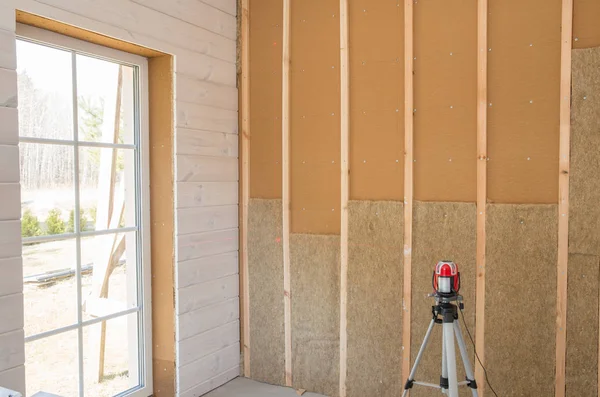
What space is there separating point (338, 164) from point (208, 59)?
1.04 m

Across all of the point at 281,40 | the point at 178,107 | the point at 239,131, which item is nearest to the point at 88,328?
the point at 178,107

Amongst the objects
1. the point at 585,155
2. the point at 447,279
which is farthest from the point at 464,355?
the point at 585,155

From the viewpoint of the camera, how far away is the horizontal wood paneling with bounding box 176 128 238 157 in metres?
2.84

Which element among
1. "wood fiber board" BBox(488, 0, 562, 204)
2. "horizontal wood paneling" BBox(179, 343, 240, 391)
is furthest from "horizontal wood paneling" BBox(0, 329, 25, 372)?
"wood fiber board" BBox(488, 0, 562, 204)

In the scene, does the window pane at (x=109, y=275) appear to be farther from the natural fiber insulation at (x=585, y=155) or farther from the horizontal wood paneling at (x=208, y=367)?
the natural fiber insulation at (x=585, y=155)

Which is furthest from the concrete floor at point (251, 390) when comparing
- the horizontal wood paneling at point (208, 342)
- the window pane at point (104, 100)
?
the window pane at point (104, 100)

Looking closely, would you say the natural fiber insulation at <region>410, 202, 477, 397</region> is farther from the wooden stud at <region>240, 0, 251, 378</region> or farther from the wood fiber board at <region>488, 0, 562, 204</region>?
the wooden stud at <region>240, 0, 251, 378</region>

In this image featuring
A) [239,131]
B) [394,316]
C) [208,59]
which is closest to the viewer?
[394,316]

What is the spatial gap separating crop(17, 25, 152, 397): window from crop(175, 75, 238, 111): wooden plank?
0.70 feet

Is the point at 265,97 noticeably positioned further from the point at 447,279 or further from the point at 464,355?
the point at 464,355

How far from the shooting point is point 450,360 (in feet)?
6.81

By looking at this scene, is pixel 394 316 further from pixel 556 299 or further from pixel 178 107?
pixel 178 107

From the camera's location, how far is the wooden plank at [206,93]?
282cm

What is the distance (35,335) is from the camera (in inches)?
87.4
